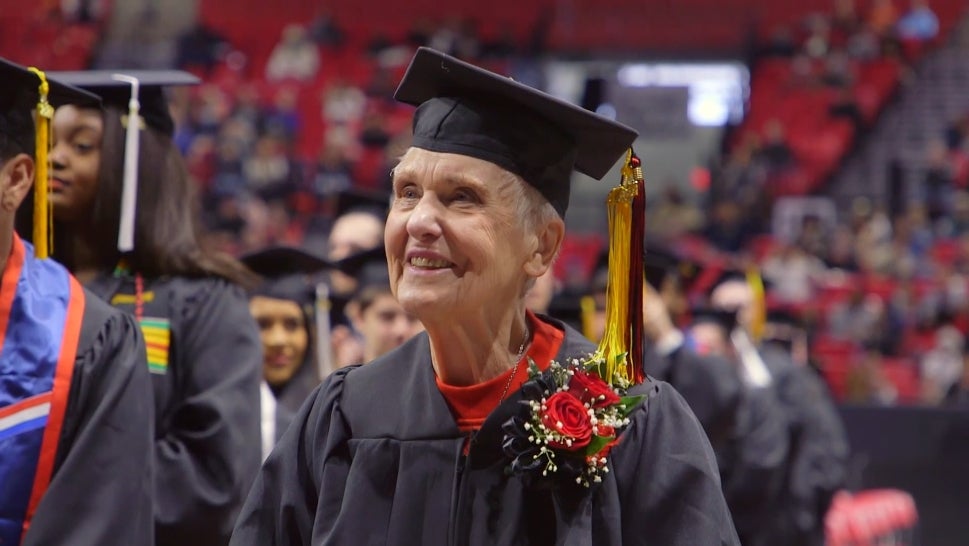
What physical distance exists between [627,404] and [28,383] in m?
1.31

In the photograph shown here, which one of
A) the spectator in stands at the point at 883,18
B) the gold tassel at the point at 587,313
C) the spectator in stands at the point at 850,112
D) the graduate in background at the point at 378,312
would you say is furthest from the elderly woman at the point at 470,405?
the spectator in stands at the point at 883,18

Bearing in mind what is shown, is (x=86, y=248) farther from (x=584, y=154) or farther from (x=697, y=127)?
(x=697, y=127)

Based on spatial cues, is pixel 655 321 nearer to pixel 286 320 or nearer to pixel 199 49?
pixel 286 320

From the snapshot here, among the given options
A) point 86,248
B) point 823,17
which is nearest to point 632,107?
point 823,17

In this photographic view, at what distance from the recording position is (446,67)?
267 centimetres

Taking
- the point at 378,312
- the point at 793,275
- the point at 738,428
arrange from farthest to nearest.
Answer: the point at 793,275, the point at 738,428, the point at 378,312

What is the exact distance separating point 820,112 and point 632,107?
8.63 feet

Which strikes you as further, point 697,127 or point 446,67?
point 697,127

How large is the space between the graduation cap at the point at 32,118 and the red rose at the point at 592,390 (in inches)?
52.8

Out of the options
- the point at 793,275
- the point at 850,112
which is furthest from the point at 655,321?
the point at 850,112

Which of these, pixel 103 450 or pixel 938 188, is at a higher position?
pixel 938 188

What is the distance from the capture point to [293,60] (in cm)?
2000

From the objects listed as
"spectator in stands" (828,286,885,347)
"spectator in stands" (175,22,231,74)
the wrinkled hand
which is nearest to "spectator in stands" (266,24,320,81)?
"spectator in stands" (175,22,231,74)

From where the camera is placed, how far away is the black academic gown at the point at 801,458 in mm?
9117
